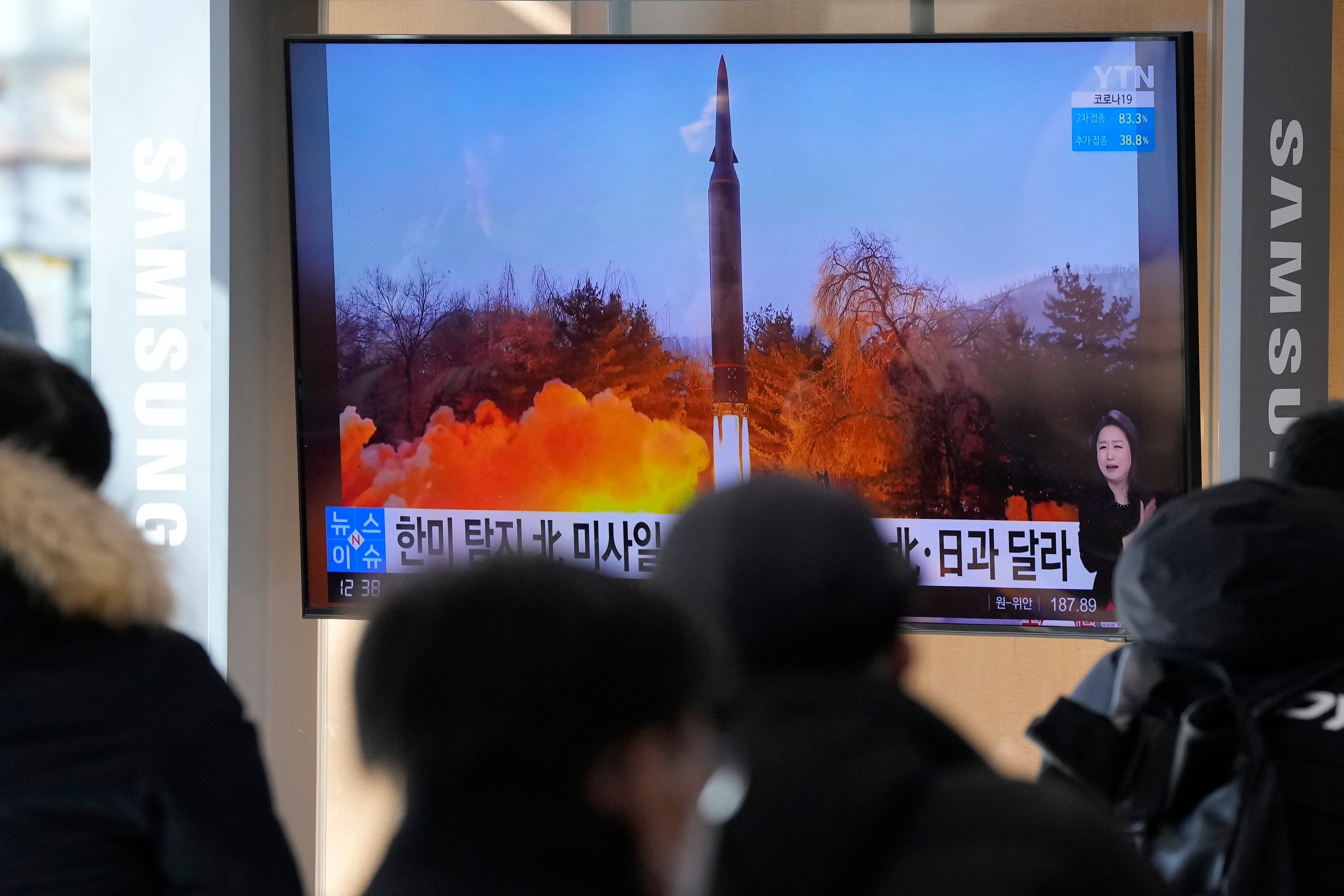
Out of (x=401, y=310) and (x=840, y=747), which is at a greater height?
(x=401, y=310)

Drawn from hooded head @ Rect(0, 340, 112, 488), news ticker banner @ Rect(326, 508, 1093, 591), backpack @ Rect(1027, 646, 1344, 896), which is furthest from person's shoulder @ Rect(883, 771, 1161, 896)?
news ticker banner @ Rect(326, 508, 1093, 591)

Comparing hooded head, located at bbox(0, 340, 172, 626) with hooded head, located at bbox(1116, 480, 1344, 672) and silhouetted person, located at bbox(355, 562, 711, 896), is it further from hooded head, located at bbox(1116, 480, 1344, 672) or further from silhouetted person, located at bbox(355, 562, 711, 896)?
hooded head, located at bbox(1116, 480, 1344, 672)

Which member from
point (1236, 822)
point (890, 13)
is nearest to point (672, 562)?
point (1236, 822)

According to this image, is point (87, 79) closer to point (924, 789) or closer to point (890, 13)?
point (890, 13)

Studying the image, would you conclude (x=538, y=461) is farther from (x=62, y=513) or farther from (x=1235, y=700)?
(x=1235, y=700)

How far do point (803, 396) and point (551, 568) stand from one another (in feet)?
6.46

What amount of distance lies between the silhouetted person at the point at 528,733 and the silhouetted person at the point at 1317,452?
2.91ft

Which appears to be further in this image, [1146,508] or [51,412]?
[1146,508]

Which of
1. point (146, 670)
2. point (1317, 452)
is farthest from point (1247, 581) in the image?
point (146, 670)

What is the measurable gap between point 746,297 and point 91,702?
1.81 m

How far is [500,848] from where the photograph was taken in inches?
31.8

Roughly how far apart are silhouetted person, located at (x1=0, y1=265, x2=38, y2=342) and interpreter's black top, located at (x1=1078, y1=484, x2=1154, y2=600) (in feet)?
8.70

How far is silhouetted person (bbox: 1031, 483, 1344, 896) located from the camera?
117cm

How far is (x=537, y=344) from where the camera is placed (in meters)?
2.86
